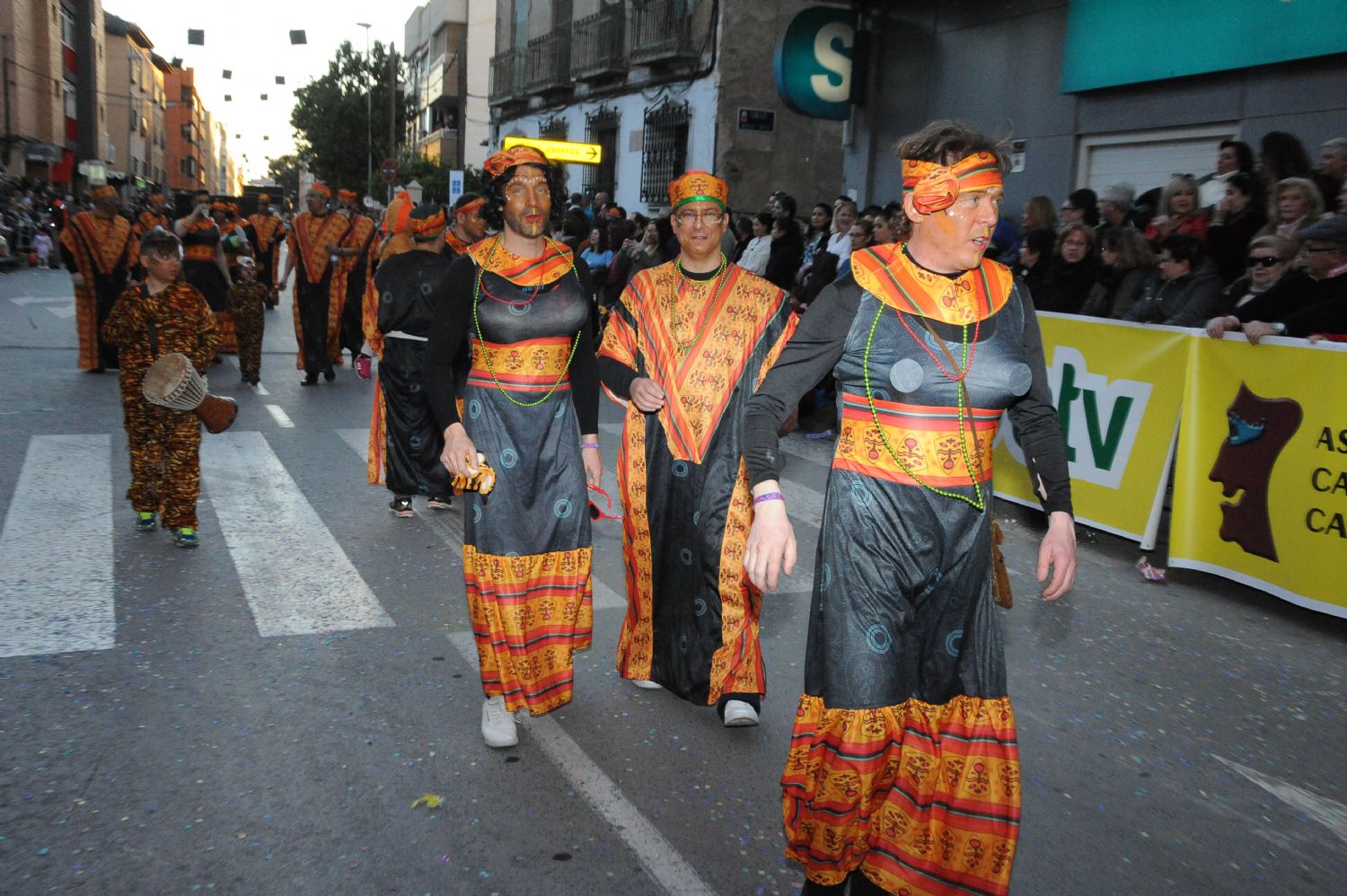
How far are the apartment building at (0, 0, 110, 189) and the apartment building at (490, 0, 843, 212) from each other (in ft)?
88.8

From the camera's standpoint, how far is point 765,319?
4309 mm

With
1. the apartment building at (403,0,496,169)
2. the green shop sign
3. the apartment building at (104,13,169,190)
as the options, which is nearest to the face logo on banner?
the green shop sign

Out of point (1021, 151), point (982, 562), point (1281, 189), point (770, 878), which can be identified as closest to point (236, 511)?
point (770, 878)

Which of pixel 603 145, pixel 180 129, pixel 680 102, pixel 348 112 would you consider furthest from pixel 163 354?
pixel 180 129

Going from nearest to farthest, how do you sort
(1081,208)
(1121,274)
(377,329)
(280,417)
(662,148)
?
(377,329)
(1121,274)
(1081,208)
(280,417)
(662,148)

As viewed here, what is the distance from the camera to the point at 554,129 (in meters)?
29.6

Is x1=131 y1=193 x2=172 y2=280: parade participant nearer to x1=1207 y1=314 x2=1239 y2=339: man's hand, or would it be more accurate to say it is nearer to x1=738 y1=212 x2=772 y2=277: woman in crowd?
x1=738 y1=212 x2=772 y2=277: woman in crowd

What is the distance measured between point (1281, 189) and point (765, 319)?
192 inches

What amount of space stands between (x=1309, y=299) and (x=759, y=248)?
7197mm

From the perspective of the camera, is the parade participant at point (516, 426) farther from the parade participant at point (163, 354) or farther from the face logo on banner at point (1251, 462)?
the face logo on banner at point (1251, 462)

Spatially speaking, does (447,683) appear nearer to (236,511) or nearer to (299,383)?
(236,511)

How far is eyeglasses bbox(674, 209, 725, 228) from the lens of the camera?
169 inches

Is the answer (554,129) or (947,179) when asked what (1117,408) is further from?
(554,129)

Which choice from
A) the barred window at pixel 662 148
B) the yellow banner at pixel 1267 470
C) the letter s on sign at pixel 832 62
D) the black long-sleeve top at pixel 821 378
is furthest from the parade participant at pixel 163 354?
the barred window at pixel 662 148
